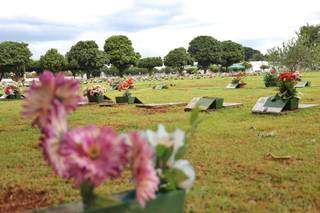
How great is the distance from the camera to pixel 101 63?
8569 centimetres

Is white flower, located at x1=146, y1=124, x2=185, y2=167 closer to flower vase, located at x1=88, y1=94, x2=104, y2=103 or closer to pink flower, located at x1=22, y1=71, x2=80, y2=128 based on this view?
pink flower, located at x1=22, y1=71, x2=80, y2=128

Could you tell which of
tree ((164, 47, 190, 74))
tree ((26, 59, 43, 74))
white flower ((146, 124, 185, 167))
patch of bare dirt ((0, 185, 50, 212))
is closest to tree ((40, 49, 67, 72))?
tree ((26, 59, 43, 74))

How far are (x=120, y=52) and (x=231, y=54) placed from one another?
1081 inches

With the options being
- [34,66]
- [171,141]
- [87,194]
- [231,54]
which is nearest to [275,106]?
[171,141]

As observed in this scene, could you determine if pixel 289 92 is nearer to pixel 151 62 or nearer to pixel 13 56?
pixel 13 56

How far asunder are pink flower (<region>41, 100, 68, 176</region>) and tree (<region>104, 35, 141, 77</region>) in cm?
8623

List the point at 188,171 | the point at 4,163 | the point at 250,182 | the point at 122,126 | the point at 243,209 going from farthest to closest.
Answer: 1. the point at 122,126
2. the point at 4,163
3. the point at 250,182
4. the point at 243,209
5. the point at 188,171

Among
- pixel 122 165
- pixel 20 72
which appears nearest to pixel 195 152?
pixel 122 165

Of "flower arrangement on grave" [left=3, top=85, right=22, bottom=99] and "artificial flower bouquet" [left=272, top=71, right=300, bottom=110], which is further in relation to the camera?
"flower arrangement on grave" [left=3, top=85, right=22, bottom=99]

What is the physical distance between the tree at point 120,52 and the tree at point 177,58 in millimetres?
11640

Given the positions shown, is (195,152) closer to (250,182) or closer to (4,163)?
(250,182)

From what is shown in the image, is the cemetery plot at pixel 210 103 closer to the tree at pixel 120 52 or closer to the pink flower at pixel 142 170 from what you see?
the pink flower at pixel 142 170

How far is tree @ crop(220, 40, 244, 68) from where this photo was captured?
104688 mm

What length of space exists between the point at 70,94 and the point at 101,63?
84190 mm
